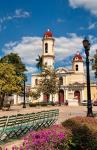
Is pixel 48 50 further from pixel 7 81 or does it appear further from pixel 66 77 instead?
pixel 7 81

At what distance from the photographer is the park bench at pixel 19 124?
12785 mm

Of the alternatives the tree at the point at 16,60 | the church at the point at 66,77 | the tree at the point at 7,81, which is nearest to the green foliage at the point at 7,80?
the tree at the point at 7,81

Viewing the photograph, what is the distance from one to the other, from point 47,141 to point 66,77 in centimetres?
9394

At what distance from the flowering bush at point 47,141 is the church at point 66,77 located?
87.2m

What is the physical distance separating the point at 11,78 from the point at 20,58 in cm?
3332

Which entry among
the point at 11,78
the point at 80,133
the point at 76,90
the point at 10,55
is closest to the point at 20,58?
the point at 10,55

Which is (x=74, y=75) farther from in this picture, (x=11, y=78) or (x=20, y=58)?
(x=11, y=78)

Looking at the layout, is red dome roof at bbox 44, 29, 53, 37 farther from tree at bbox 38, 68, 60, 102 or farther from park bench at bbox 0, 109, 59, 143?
park bench at bbox 0, 109, 59, 143

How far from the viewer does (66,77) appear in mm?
102938

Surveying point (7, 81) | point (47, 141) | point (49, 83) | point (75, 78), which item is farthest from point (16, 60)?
point (47, 141)

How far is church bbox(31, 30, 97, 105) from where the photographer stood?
9800 centimetres

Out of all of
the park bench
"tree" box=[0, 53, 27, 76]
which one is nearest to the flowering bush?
the park bench

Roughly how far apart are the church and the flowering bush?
8718cm

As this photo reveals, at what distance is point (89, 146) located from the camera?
32.3 feet
